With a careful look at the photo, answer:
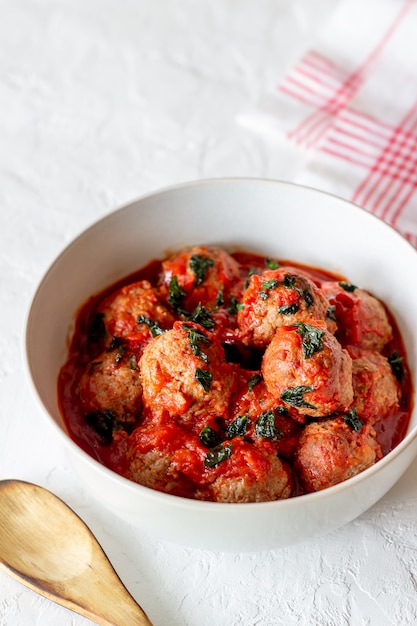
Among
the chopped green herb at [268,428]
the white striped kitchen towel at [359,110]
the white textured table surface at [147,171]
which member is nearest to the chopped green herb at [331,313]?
the chopped green herb at [268,428]

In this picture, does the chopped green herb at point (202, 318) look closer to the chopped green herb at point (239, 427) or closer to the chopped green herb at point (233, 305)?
the chopped green herb at point (233, 305)

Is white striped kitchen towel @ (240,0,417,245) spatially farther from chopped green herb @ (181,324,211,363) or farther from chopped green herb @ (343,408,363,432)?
chopped green herb @ (181,324,211,363)

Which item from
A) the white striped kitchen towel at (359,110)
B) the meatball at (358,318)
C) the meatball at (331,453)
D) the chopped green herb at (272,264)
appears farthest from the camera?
the white striped kitchen towel at (359,110)

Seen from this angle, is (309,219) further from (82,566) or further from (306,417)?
(82,566)

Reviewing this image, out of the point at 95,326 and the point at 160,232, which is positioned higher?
the point at 160,232

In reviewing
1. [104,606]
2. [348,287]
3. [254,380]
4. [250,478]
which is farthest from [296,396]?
[104,606]

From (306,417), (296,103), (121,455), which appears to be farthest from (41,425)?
(296,103)
